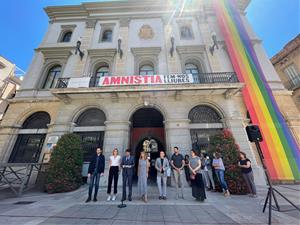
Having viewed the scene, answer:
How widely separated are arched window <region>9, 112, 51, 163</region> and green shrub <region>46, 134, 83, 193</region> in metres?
4.00

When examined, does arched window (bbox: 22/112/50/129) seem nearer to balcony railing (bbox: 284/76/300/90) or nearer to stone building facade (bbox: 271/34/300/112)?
stone building facade (bbox: 271/34/300/112)

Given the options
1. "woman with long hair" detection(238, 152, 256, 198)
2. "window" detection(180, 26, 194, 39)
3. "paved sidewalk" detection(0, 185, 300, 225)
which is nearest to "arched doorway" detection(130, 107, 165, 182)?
"woman with long hair" detection(238, 152, 256, 198)

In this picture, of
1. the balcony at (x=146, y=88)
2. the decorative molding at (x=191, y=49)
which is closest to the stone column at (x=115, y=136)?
the balcony at (x=146, y=88)

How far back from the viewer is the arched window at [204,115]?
390 inches

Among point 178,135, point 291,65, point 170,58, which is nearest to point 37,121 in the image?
point 178,135

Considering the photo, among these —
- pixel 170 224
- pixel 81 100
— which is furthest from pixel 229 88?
pixel 81 100

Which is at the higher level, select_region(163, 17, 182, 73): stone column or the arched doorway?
select_region(163, 17, 182, 73): stone column

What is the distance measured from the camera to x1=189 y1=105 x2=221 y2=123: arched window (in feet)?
32.5

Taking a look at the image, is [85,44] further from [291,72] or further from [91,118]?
[291,72]

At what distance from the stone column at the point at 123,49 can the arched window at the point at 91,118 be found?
3724mm

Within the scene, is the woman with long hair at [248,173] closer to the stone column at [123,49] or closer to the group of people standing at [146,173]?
the group of people standing at [146,173]

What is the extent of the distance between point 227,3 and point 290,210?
59.6ft

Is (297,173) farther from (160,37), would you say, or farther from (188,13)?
(188,13)

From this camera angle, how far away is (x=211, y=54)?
41.0 ft
